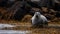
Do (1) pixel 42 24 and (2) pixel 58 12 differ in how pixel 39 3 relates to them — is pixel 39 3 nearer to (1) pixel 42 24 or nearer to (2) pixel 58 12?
(2) pixel 58 12

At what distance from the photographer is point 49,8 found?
17.5 m

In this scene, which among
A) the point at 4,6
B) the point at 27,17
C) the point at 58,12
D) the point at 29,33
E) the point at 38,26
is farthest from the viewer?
the point at 4,6

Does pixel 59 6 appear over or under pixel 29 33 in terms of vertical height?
over

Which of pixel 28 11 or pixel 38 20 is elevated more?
pixel 28 11

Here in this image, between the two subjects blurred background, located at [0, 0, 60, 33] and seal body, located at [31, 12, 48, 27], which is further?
blurred background, located at [0, 0, 60, 33]

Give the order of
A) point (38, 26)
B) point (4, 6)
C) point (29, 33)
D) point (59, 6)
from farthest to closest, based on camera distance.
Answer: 1. point (4, 6)
2. point (59, 6)
3. point (38, 26)
4. point (29, 33)

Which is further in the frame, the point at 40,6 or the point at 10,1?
the point at 10,1

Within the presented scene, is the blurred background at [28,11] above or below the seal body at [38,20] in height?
above

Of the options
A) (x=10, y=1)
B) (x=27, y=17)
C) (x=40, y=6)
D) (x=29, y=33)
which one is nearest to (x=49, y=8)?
(x=40, y=6)

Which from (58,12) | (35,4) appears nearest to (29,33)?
(58,12)

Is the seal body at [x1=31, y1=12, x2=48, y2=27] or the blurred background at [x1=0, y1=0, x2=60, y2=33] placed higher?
the blurred background at [x1=0, y1=0, x2=60, y2=33]

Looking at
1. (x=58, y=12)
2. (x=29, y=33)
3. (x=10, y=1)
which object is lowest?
(x=29, y=33)

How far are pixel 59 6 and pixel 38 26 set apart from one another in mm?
7412

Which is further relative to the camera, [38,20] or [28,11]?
[28,11]
